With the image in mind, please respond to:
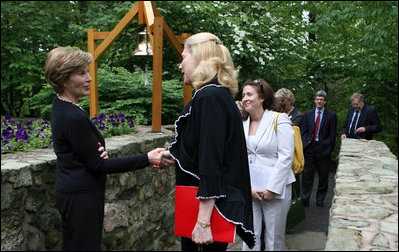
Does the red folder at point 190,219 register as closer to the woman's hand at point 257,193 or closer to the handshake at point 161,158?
the handshake at point 161,158

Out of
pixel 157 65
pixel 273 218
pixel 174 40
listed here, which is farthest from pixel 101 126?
pixel 273 218

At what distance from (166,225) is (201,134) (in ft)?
10.8

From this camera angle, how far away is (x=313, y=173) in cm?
758

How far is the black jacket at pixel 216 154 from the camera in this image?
2.16 meters

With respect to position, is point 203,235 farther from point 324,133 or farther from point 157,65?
point 324,133

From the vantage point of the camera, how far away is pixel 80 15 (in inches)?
446

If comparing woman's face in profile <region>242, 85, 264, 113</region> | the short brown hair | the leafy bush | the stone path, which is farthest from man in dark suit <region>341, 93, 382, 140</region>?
woman's face in profile <region>242, 85, 264, 113</region>

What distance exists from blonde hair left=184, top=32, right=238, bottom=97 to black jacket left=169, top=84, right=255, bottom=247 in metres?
0.05

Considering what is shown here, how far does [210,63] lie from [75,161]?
Result: 3.15 feet

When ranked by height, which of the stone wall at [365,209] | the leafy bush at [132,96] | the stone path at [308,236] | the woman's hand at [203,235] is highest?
the leafy bush at [132,96]

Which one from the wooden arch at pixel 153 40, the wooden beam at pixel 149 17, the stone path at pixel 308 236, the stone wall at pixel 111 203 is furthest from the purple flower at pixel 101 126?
the stone path at pixel 308 236

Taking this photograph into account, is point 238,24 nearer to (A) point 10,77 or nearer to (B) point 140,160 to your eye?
(A) point 10,77

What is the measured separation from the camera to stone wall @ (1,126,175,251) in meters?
2.80

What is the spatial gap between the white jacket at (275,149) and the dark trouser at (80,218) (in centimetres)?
164
